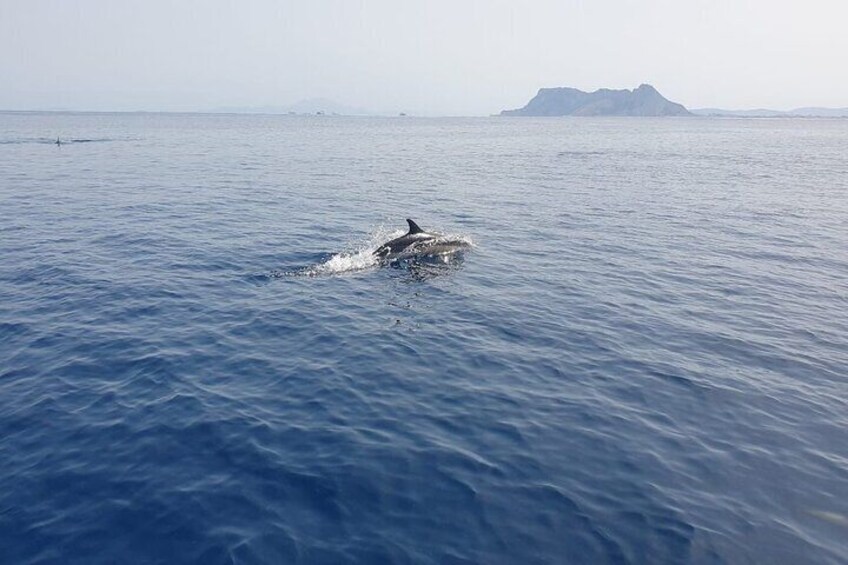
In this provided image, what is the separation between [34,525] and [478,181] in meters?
53.4

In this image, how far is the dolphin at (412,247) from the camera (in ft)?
98.7

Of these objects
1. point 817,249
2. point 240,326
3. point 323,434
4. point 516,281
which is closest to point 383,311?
point 240,326

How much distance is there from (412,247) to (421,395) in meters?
14.4

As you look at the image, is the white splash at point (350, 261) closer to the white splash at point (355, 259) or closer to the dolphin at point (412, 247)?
the white splash at point (355, 259)

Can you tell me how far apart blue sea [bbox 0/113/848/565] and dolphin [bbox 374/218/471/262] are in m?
0.81

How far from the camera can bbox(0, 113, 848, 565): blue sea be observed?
454 inches

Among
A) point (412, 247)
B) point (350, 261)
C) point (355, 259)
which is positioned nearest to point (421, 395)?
point (350, 261)

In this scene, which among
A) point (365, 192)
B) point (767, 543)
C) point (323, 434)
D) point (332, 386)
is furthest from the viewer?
point (365, 192)

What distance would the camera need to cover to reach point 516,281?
88.6 feet

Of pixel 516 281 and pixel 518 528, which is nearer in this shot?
pixel 518 528

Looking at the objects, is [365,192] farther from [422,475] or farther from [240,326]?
[422,475]

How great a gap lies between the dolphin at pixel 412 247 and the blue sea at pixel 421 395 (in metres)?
0.81

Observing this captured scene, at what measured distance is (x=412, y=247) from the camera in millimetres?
30297

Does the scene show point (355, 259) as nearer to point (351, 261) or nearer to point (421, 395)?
point (351, 261)
